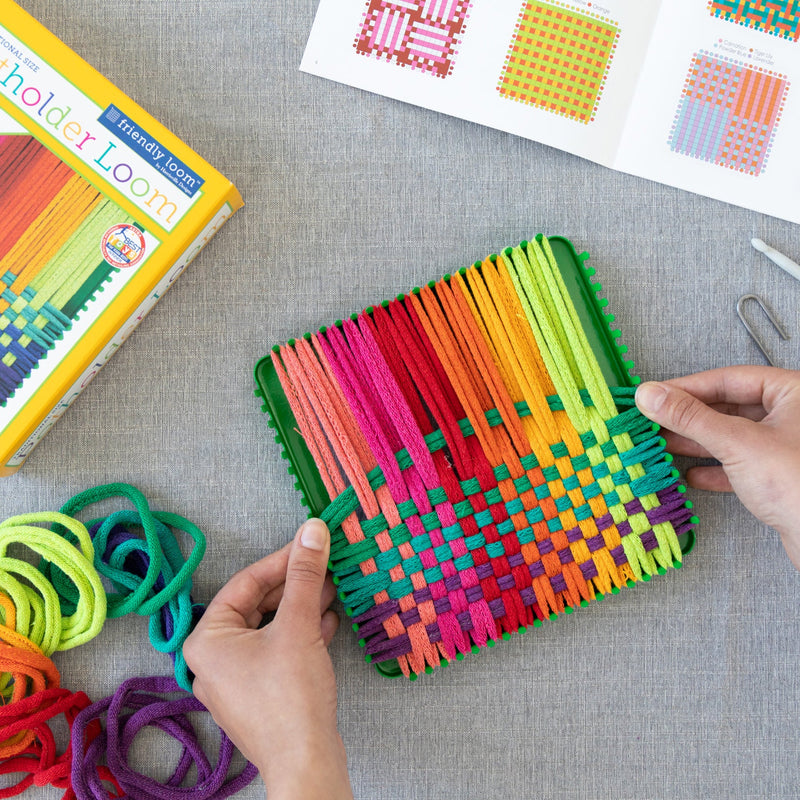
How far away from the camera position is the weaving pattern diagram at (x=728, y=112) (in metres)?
0.83

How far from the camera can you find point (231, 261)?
2.70 ft

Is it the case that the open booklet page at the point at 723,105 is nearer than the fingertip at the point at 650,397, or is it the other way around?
the fingertip at the point at 650,397

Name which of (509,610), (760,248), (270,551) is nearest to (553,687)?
(509,610)

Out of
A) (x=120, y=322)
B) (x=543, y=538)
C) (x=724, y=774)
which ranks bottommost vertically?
(x=724, y=774)

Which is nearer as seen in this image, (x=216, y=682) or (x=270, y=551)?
(x=216, y=682)

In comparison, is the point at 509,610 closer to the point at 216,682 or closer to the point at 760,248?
the point at 216,682

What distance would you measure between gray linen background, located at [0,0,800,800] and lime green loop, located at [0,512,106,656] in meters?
0.05

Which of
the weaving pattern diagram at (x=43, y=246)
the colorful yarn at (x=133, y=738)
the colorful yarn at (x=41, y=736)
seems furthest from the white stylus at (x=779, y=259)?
the colorful yarn at (x=41, y=736)

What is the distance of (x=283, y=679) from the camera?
685mm

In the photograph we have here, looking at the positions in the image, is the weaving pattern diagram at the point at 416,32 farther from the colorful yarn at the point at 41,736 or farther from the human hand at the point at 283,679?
the colorful yarn at the point at 41,736

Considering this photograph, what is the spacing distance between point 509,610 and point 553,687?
Result: 0.44ft

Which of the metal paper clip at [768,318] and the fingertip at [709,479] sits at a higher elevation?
the metal paper clip at [768,318]

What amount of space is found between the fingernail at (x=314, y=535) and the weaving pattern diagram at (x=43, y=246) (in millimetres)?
351

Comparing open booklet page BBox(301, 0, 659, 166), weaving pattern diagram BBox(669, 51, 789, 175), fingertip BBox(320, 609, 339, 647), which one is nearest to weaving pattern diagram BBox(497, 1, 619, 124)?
open booklet page BBox(301, 0, 659, 166)
